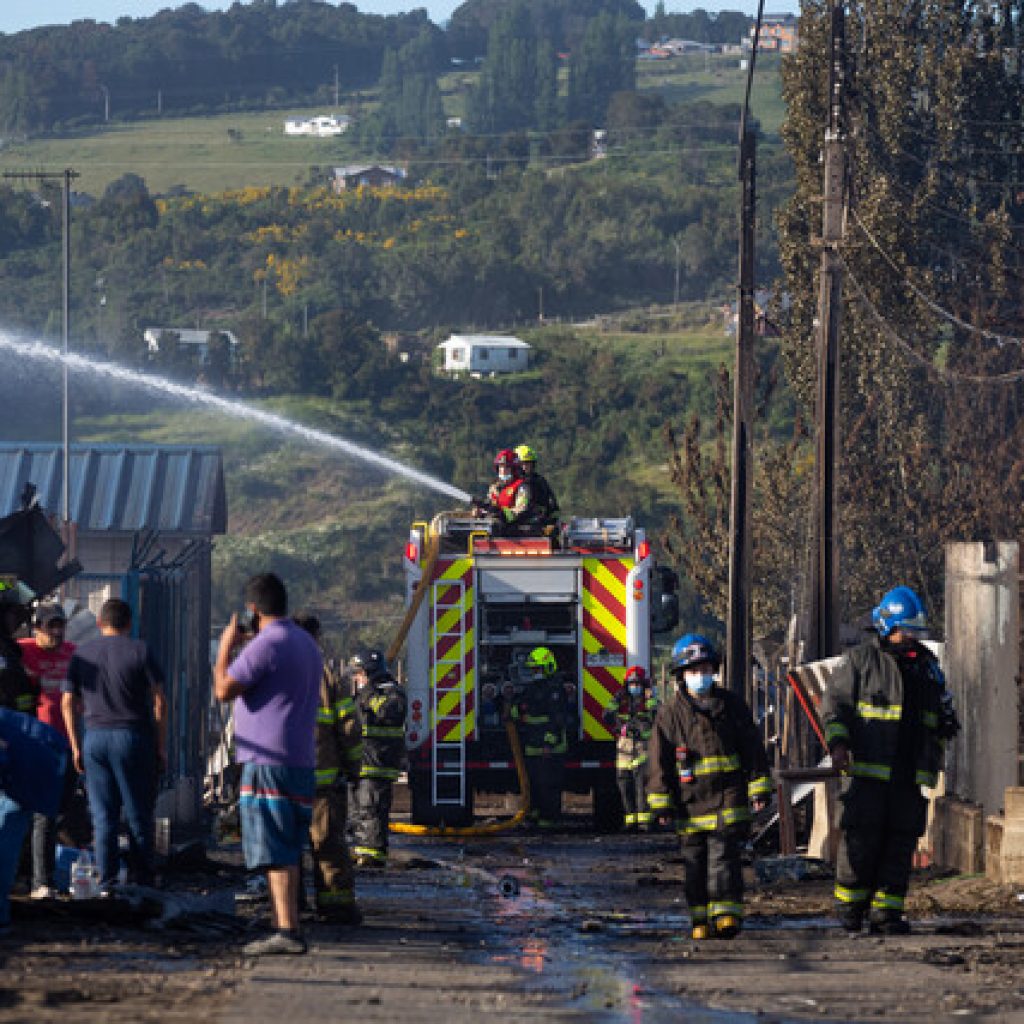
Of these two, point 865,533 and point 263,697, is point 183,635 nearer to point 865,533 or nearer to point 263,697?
point 263,697

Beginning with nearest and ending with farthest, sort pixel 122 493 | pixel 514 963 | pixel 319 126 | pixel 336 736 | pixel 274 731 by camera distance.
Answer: pixel 274 731
pixel 514 963
pixel 336 736
pixel 122 493
pixel 319 126

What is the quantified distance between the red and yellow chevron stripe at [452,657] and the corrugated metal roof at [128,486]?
41.4 feet

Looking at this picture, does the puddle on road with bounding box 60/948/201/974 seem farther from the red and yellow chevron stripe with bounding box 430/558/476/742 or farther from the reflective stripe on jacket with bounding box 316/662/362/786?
the red and yellow chevron stripe with bounding box 430/558/476/742

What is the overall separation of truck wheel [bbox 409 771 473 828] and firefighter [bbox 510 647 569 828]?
1.83 feet

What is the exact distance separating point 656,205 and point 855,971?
11384 centimetres

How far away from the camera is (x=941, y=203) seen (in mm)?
41406

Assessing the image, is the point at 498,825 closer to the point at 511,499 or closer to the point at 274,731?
the point at 511,499

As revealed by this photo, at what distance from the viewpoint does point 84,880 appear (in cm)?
1138

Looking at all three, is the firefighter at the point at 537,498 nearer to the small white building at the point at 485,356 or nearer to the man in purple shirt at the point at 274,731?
the man in purple shirt at the point at 274,731

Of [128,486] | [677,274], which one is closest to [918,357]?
[128,486]

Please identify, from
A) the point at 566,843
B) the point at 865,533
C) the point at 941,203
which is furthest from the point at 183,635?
the point at 941,203

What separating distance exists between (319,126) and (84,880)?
6606 inches

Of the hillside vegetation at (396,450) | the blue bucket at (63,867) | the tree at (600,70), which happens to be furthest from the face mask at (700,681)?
the tree at (600,70)

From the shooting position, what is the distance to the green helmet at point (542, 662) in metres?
20.5
